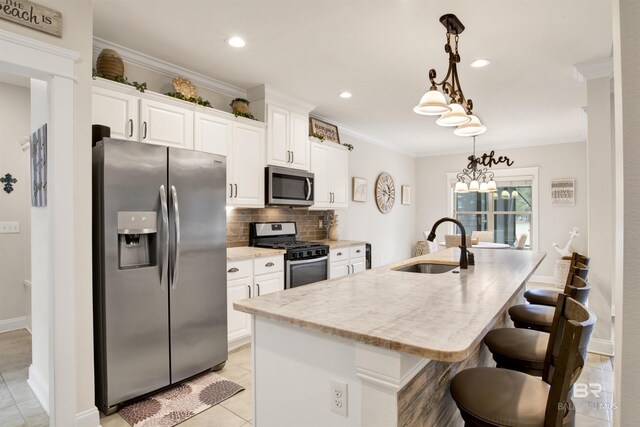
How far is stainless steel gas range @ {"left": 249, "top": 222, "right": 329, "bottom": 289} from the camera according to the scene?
378 centimetres

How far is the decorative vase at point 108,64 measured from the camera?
2.72 meters

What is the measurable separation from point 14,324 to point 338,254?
152 inches

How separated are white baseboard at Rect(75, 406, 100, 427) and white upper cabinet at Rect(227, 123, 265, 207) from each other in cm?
196

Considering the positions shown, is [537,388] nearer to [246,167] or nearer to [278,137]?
[246,167]

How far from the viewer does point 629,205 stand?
30.1 inches

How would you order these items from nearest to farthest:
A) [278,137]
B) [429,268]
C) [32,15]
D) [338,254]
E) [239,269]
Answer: [32,15], [429,268], [239,269], [278,137], [338,254]

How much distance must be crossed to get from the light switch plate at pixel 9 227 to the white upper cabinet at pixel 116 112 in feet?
7.89

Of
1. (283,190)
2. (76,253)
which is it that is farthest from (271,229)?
(76,253)

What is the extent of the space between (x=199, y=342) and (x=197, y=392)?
1.17 feet

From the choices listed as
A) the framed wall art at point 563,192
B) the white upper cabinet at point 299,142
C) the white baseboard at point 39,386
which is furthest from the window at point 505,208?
the white baseboard at point 39,386

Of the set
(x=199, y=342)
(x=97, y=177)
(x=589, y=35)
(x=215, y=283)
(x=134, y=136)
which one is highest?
(x=589, y=35)

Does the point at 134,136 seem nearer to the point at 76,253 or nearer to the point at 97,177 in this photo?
the point at 97,177

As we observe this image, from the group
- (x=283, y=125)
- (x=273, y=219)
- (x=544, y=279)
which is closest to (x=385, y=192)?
(x=273, y=219)

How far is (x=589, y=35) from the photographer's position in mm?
2803
